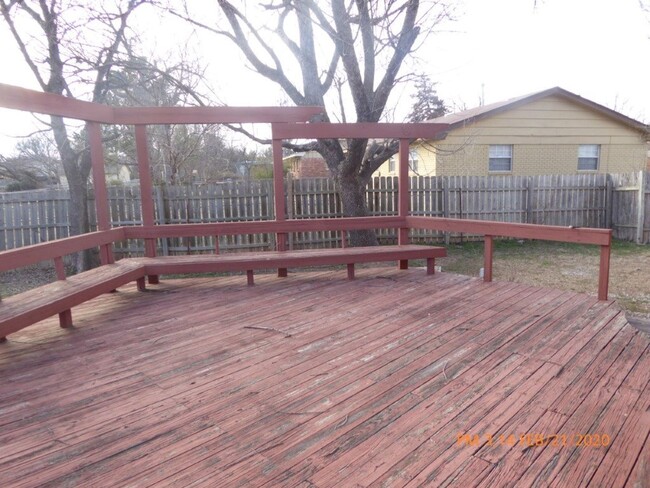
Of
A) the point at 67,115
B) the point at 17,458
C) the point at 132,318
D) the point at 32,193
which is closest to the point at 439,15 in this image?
the point at 67,115

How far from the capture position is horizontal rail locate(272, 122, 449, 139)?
5176mm

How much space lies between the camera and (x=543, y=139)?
14.7 meters

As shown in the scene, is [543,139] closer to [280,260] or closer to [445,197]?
[445,197]

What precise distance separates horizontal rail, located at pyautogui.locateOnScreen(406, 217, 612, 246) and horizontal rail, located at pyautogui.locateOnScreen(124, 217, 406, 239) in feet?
A: 1.72

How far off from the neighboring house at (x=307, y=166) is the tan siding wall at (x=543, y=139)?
1267 cm

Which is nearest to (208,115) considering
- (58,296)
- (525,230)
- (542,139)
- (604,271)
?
(58,296)

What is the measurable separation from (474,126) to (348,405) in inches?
525

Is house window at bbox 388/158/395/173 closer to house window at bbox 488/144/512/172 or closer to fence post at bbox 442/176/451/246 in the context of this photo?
house window at bbox 488/144/512/172

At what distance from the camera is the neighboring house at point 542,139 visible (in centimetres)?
1414

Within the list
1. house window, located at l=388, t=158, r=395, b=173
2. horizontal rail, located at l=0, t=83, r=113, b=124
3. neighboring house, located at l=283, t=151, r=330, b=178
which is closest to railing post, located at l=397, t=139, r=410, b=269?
horizontal rail, located at l=0, t=83, r=113, b=124

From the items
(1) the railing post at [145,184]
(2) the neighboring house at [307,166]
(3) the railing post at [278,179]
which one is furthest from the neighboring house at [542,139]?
(2) the neighboring house at [307,166]

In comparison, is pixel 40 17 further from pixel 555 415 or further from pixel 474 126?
pixel 474 126

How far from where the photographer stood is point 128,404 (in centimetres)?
244
